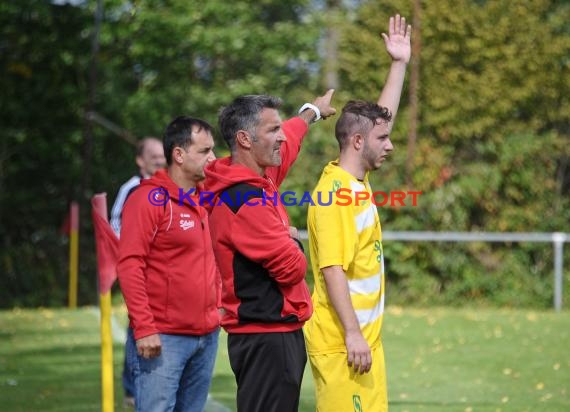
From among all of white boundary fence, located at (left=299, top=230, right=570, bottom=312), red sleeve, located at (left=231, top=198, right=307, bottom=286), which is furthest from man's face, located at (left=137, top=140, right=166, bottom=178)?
white boundary fence, located at (left=299, top=230, right=570, bottom=312)

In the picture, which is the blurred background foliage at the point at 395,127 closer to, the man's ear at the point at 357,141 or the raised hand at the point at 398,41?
the raised hand at the point at 398,41

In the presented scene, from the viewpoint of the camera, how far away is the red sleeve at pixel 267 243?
551cm

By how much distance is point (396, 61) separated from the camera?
693cm

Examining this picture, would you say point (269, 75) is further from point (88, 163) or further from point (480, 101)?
point (480, 101)

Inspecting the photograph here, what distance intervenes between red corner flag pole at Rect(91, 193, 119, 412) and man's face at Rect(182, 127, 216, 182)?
124cm

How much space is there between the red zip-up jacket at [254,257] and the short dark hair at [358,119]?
1.78 ft

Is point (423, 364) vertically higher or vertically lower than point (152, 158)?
lower

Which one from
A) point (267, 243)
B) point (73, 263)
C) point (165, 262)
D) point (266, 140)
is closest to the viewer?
point (267, 243)

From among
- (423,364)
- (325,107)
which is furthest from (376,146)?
(423,364)

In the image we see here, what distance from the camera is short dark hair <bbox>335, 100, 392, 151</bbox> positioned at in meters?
6.00

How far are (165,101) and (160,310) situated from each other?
23.1 m

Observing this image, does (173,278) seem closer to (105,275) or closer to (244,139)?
(244,139)

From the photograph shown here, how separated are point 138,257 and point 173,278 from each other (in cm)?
25

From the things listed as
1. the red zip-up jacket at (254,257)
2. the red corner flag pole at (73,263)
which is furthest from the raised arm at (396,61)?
the red corner flag pole at (73,263)
